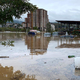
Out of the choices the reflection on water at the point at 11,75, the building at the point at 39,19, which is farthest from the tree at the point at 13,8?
the building at the point at 39,19

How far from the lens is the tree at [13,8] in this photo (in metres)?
4.89

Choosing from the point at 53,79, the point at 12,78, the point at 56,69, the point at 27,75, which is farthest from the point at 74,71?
the point at 12,78

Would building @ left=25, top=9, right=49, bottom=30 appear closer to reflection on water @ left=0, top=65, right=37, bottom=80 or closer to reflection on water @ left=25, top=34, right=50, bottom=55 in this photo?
reflection on water @ left=25, top=34, right=50, bottom=55

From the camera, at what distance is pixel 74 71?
6.12m

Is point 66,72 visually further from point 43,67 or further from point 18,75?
point 18,75

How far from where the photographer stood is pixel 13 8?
16.3 ft

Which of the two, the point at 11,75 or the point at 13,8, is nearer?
the point at 13,8

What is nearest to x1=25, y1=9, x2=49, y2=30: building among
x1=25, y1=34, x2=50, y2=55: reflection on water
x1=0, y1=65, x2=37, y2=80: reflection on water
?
x1=25, y1=34, x2=50, y2=55: reflection on water

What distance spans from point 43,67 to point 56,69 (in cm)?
67

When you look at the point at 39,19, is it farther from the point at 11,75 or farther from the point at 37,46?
the point at 11,75

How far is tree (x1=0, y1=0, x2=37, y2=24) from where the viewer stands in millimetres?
4891

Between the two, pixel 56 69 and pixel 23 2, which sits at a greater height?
pixel 23 2

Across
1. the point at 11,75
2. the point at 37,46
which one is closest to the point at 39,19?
the point at 37,46

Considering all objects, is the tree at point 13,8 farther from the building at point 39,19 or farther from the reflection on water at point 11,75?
the building at point 39,19
